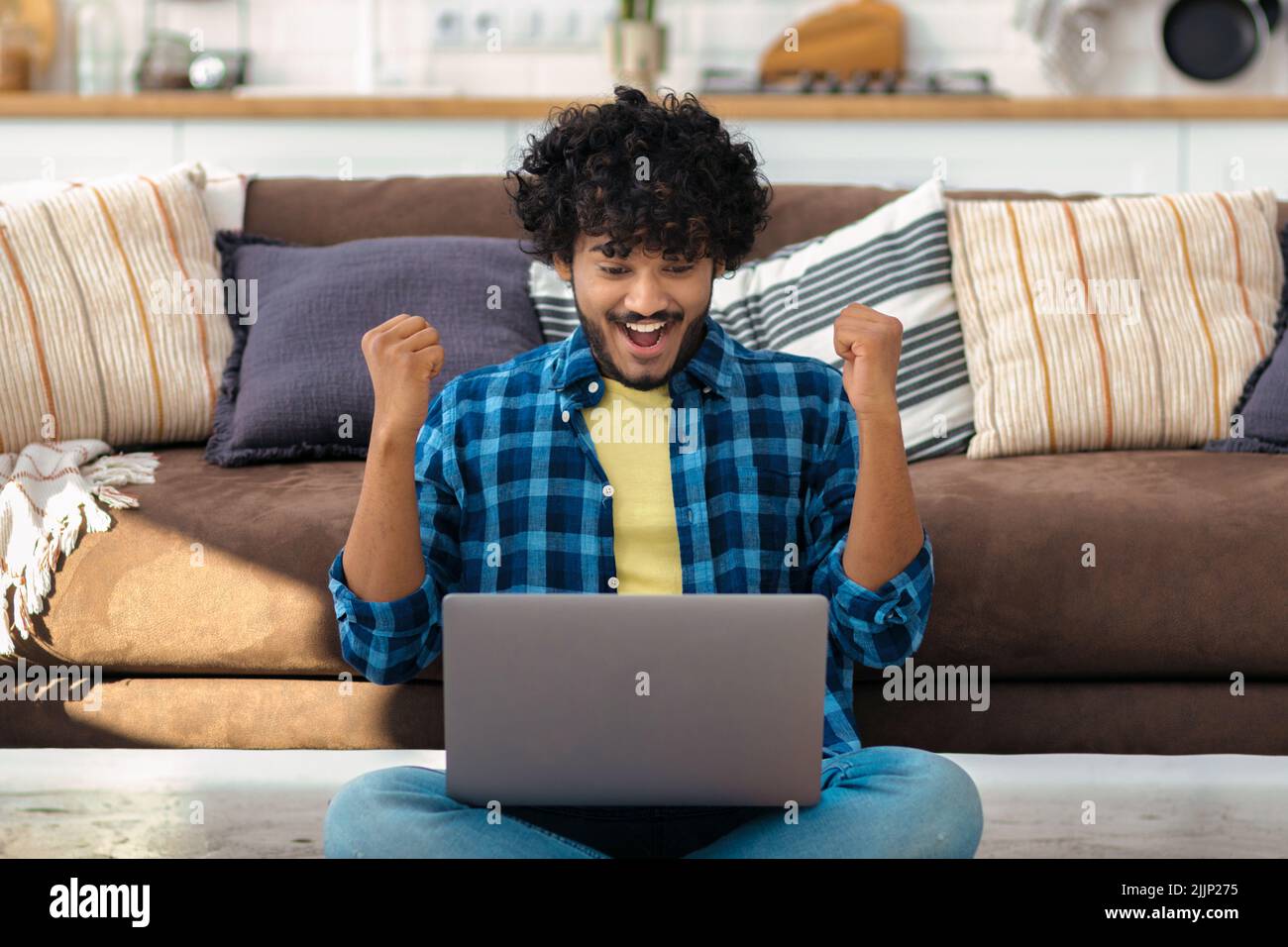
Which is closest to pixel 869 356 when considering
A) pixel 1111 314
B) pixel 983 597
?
pixel 983 597

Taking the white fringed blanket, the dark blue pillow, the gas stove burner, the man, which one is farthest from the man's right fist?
the gas stove burner

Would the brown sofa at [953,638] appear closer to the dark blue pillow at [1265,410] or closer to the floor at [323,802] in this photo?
the floor at [323,802]

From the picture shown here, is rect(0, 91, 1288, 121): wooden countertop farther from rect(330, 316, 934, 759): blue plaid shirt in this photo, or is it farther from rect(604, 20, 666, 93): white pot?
rect(330, 316, 934, 759): blue plaid shirt

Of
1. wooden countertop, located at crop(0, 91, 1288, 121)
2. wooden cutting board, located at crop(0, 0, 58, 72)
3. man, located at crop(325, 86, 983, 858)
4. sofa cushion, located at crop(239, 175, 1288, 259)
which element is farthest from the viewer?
wooden cutting board, located at crop(0, 0, 58, 72)

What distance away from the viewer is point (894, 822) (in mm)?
1241

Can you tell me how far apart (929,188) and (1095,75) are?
73.6 inches

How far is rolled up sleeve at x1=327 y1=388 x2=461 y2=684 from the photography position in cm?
136

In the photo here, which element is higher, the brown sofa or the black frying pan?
the black frying pan

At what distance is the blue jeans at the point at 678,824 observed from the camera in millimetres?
1232

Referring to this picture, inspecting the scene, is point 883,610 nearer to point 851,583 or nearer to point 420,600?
point 851,583

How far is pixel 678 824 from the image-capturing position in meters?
1.27

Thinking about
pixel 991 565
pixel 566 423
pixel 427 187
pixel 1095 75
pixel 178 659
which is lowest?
pixel 178 659

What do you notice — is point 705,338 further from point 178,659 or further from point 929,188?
point 929,188
